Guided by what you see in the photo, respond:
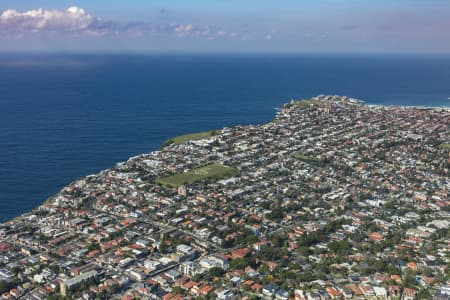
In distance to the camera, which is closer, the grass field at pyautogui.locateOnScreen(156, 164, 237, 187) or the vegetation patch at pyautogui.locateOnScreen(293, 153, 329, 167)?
the grass field at pyautogui.locateOnScreen(156, 164, 237, 187)

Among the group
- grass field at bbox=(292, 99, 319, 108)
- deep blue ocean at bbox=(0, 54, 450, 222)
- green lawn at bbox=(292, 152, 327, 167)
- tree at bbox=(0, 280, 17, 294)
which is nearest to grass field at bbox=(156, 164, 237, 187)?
green lawn at bbox=(292, 152, 327, 167)

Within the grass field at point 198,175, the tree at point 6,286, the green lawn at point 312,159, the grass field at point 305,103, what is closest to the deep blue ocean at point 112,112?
the grass field at point 305,103

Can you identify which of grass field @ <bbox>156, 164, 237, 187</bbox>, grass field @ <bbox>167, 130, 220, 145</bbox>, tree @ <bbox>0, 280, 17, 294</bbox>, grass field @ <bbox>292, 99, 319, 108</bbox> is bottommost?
tree @ <bbox>0, 280, 17, 294</bbox>

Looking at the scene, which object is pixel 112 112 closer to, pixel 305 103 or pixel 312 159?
pixel 305 103

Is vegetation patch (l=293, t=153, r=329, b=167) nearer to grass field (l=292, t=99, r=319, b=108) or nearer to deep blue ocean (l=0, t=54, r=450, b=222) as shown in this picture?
deep blue ocean (l=0, t=54, r=450, b=222)

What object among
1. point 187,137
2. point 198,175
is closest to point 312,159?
point 198,175

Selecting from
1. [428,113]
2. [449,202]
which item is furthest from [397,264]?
[428,113]

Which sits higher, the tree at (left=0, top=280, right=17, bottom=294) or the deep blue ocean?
the deep blue ocean

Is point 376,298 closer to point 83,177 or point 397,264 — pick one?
point 397,264
